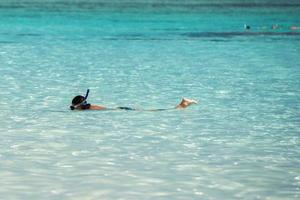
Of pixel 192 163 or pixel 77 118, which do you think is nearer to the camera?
pixel 192 163

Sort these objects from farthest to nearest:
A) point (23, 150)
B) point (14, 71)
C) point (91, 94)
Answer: point (14, 71) → point (91, 94) → point (23, 150)

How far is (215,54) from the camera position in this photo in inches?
1396

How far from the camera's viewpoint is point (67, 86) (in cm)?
2141

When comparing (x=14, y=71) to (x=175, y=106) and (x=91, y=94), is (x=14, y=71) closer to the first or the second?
(x=91, y=94)

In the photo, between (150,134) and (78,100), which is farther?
(78,100)

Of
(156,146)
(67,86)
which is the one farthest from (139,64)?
(156,146)

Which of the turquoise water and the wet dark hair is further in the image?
the wet dark hair

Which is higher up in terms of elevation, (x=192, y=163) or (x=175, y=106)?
(x=175, y=106)

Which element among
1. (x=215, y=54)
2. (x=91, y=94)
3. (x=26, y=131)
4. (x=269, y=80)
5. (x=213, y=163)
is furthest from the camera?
(x=215, y=54)

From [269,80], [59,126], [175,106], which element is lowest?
[59,126]

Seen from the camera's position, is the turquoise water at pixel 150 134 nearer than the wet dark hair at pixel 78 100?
Yes

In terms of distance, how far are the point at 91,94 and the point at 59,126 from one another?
5.28 meters

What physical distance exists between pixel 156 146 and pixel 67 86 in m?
9.33

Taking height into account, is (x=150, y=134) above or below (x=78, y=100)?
below
